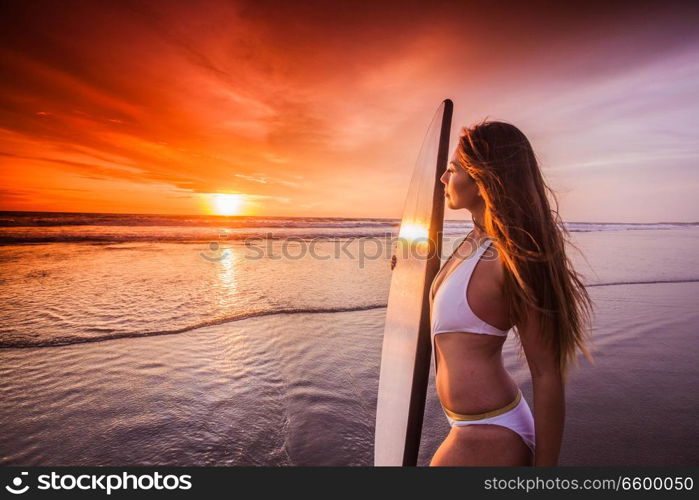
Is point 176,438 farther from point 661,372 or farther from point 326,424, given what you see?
point 661,372

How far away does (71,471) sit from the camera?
1938 millimetres

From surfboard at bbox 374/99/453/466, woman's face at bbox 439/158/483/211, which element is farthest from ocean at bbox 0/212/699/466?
woman's face at bbox 439/158/483/211

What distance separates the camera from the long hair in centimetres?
111

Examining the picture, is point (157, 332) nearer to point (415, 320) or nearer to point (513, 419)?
point (415, 320)

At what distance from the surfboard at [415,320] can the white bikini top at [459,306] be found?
0.65 ft

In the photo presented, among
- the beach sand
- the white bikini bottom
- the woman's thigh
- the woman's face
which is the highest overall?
the woman's face

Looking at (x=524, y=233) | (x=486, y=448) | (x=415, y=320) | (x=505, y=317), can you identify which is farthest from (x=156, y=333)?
(x=524, y=233)

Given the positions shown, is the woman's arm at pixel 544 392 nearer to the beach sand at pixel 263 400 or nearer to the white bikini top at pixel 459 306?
the white bikini top at pixel 459 306

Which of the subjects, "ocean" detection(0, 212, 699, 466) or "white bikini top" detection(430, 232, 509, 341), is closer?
"white bikini top" detection(430, 232, 509, 341)

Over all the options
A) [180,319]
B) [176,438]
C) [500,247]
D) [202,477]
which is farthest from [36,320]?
[500,247]

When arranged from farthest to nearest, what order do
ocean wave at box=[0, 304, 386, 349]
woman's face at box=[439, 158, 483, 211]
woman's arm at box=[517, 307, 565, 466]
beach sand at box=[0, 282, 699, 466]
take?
ocean wave at box=[0, 304, 386, 349], beach sand at box=[0, 282, 699, 466], woman's face at box=[439, 158, 483, 211], woman's arm at box=[517, 307, 565, 466]

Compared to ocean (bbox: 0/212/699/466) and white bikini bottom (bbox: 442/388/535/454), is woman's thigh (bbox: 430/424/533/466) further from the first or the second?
ocean (bbox: 0/212/699/466)

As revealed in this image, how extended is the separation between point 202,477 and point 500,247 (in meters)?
2.06

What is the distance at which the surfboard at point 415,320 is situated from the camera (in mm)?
1434
